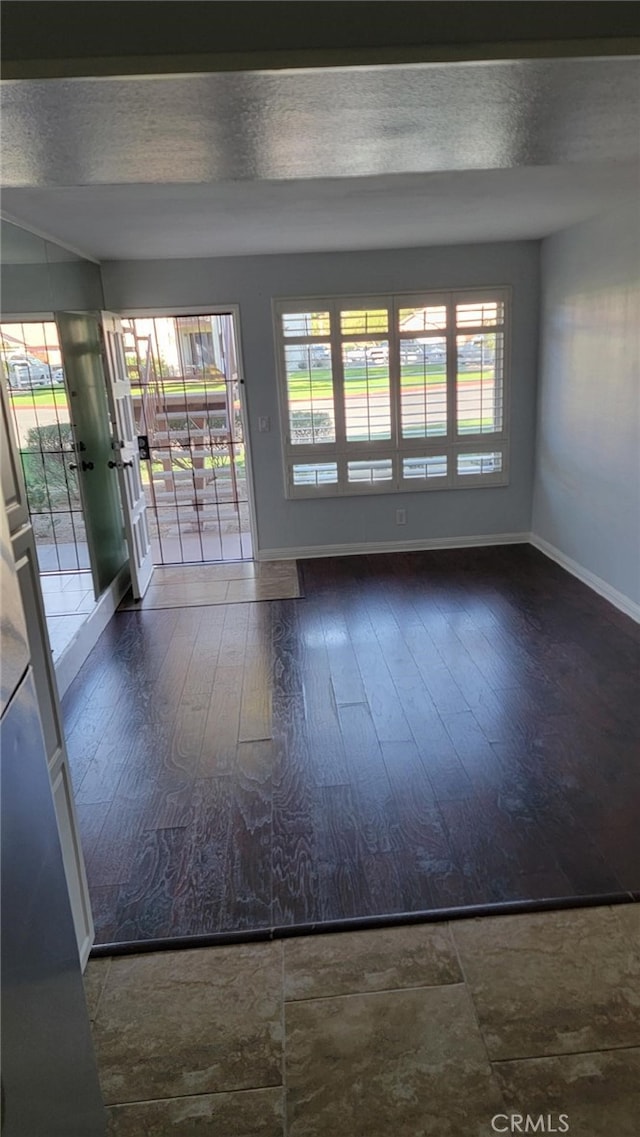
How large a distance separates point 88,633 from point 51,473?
1105mm

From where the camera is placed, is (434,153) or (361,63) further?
(434,153)

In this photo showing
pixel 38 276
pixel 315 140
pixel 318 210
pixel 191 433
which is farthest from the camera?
pixel 191 433

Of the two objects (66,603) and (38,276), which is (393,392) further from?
(66,603)

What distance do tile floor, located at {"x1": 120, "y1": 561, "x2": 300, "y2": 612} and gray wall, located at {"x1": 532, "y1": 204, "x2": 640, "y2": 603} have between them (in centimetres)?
212

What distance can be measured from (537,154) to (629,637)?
266 centimetres

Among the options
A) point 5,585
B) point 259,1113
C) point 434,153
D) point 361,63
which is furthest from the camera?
point 434,153

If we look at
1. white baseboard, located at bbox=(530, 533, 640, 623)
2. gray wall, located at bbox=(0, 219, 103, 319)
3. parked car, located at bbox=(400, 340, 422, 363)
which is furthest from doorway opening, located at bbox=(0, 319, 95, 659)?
white baseboard, located at bbox=(530, 533, 640, 623)

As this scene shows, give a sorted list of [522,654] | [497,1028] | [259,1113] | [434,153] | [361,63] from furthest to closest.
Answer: [522,654]
[434,153]
[497,1028]
[259,1113]
[361,63]

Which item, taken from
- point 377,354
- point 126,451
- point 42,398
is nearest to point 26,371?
point 42,398

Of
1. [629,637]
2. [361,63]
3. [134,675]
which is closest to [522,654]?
[629,637]

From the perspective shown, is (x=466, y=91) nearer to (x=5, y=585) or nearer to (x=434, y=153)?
(x=434, y=153)

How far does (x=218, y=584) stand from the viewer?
538 cm

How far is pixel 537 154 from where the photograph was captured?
7.52 ft

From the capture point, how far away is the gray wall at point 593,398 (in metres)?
4.14
